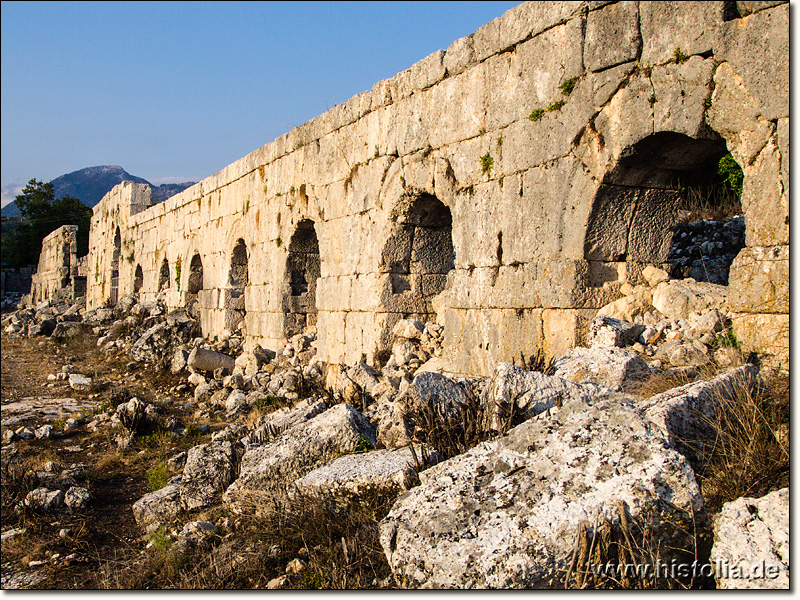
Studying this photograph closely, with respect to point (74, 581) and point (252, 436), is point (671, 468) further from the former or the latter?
point (252, 436)

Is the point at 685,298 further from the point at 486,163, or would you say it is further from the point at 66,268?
the point at 66,268

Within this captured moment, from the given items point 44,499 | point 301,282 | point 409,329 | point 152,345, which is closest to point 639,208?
point 409,329

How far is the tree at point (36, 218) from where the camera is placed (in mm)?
35500

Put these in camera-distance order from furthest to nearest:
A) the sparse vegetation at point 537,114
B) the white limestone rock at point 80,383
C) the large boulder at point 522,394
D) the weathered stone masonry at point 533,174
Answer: the white limestone rock at point 80,383
the sparse vegetation at point 537,114
the weathered stone masonry at point 533,174
the large boulder at point 522,394

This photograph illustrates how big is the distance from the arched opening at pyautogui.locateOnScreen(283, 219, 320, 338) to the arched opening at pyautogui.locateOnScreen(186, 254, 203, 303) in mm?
5034

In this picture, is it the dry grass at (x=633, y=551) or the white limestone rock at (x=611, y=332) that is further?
the white limestone rock at (x=611, y=332)

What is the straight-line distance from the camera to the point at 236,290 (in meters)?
13.0

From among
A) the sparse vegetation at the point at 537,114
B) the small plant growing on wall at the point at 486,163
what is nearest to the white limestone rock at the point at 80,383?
the small plant growing on wall at the point at 486,163

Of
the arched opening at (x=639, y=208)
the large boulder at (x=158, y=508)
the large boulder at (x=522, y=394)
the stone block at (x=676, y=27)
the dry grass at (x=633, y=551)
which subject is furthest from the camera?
the arched opening at (x=639, y=208)

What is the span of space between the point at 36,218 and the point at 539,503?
3918cm

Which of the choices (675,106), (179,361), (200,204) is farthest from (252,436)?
(200,204)

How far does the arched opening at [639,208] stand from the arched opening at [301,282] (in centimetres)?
588

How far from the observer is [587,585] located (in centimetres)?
260

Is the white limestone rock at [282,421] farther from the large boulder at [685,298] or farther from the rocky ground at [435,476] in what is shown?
the large boulder at [685,298]
